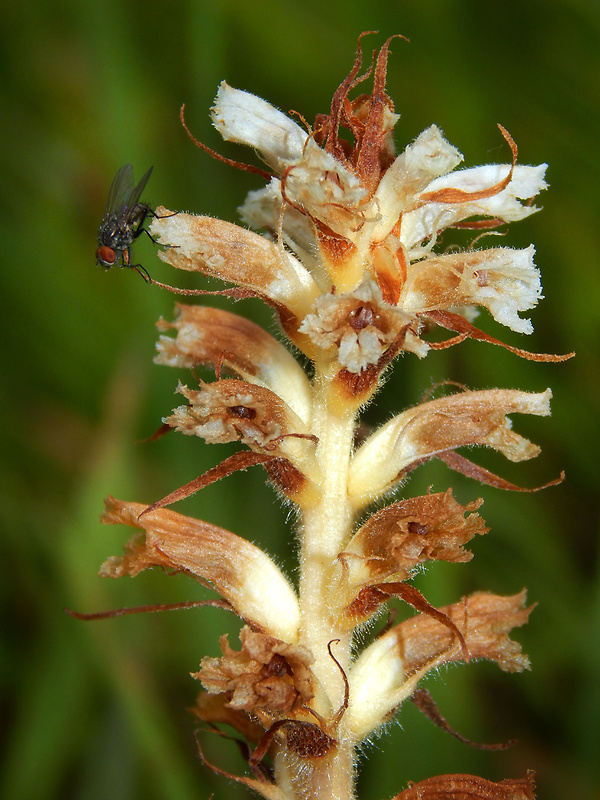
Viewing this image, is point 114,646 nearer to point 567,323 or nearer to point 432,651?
point 432,651

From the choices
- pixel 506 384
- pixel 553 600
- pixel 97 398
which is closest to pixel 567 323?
pixel 506 384

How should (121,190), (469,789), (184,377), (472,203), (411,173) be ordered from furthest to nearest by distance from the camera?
(184,377) → (121,190) → (472,203) → (469,789) → (411,173)

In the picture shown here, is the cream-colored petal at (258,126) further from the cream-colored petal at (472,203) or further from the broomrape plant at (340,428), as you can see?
the cream-colored petal at (472,203)

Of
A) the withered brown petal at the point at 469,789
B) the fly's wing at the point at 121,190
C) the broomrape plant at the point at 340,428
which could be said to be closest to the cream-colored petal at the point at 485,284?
the broomrape plant at the point at 340,428

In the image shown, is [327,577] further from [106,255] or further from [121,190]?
[121,190]

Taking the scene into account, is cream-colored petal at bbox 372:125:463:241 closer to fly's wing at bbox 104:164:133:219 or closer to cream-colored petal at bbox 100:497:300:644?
cream-colored petal at bbox 100:497:300:644

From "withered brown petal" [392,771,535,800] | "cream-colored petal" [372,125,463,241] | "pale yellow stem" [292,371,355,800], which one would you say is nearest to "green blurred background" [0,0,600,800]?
"withered brown petal" [392,771,535,800]

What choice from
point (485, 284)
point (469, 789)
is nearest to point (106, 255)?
point (485, 284)
